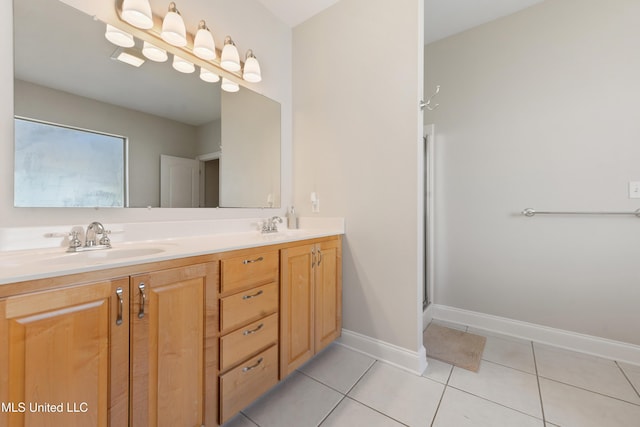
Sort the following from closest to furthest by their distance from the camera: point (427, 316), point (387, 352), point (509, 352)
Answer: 1. point (387, 352)
2. point (509, 352)
3. point (427, 316)

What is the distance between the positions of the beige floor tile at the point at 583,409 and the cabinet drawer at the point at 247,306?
1.47m

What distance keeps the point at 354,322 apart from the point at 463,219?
136cm

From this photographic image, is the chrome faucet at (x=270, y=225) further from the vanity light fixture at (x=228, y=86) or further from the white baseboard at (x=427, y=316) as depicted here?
the white baseboard at (x=427, y=316)

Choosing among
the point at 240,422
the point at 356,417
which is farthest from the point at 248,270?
the point at 356,417

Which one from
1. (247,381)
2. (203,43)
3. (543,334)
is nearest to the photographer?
(247,381)

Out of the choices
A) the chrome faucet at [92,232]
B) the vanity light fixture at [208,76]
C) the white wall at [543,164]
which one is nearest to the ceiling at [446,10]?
the white wall at [543,164]

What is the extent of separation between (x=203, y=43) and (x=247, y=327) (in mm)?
1620

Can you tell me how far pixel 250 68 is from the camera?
71.7 inches

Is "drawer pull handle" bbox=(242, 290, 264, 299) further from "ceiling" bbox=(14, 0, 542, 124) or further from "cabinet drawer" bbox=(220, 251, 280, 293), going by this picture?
"ceiling" bbox=(14, 0, 542, 124)

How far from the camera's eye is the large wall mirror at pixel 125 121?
42.2 inches

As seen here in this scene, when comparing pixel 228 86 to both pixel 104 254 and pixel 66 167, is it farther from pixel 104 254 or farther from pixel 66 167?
pixel 104 254

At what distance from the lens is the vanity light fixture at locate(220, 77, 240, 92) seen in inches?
68.7

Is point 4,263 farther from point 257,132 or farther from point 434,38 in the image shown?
point 434,38

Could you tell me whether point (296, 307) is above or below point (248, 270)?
below
